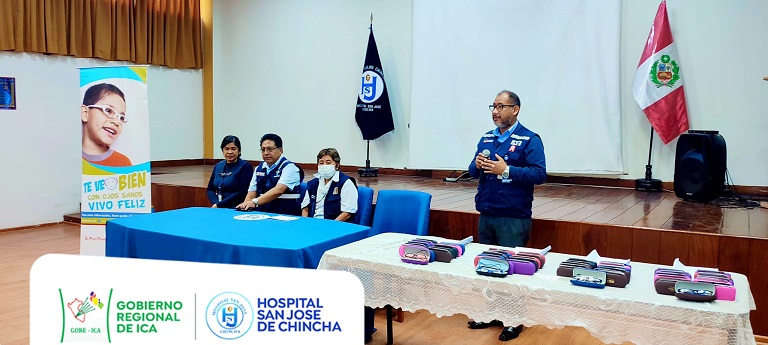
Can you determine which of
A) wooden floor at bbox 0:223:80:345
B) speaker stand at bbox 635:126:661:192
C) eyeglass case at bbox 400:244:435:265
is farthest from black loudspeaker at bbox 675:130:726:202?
wooden floor at bbox 0:223:80:345

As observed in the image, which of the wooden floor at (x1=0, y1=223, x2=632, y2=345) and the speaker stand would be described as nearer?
the wooden floor at (x1=0, y1=223, x2=632, y2=345)

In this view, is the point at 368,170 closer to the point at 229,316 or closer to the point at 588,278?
the point at 588,278

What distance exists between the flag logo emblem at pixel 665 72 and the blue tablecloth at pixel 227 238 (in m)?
3.91

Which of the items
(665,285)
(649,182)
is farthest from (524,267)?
(649,182)

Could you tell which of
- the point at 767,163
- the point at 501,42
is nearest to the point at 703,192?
the point at 767,163

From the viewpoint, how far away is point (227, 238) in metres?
2.88

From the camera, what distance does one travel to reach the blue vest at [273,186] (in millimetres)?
4168

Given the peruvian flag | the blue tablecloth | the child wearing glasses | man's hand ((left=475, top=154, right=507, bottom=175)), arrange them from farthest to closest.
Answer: the peruvian flag, the child wearing glasses, man's hand ((left=475, top=154, right=507, bottom=175)), the blue tablecloth

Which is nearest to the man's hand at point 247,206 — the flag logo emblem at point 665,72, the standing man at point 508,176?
the standing man at point 508,176

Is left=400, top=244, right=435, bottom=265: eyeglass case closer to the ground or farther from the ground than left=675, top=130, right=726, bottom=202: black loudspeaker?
closer to the ground

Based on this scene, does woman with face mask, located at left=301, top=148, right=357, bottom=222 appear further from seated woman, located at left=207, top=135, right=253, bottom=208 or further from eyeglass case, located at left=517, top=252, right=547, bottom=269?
eyeglass case, located at left=517, top=252, right=547, bottom=269

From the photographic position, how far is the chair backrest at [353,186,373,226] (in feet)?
12.8

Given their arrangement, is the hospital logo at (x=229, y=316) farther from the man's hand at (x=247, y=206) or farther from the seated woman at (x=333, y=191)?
the man's hand at (x=247, y=206)

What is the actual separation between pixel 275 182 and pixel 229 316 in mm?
3151
